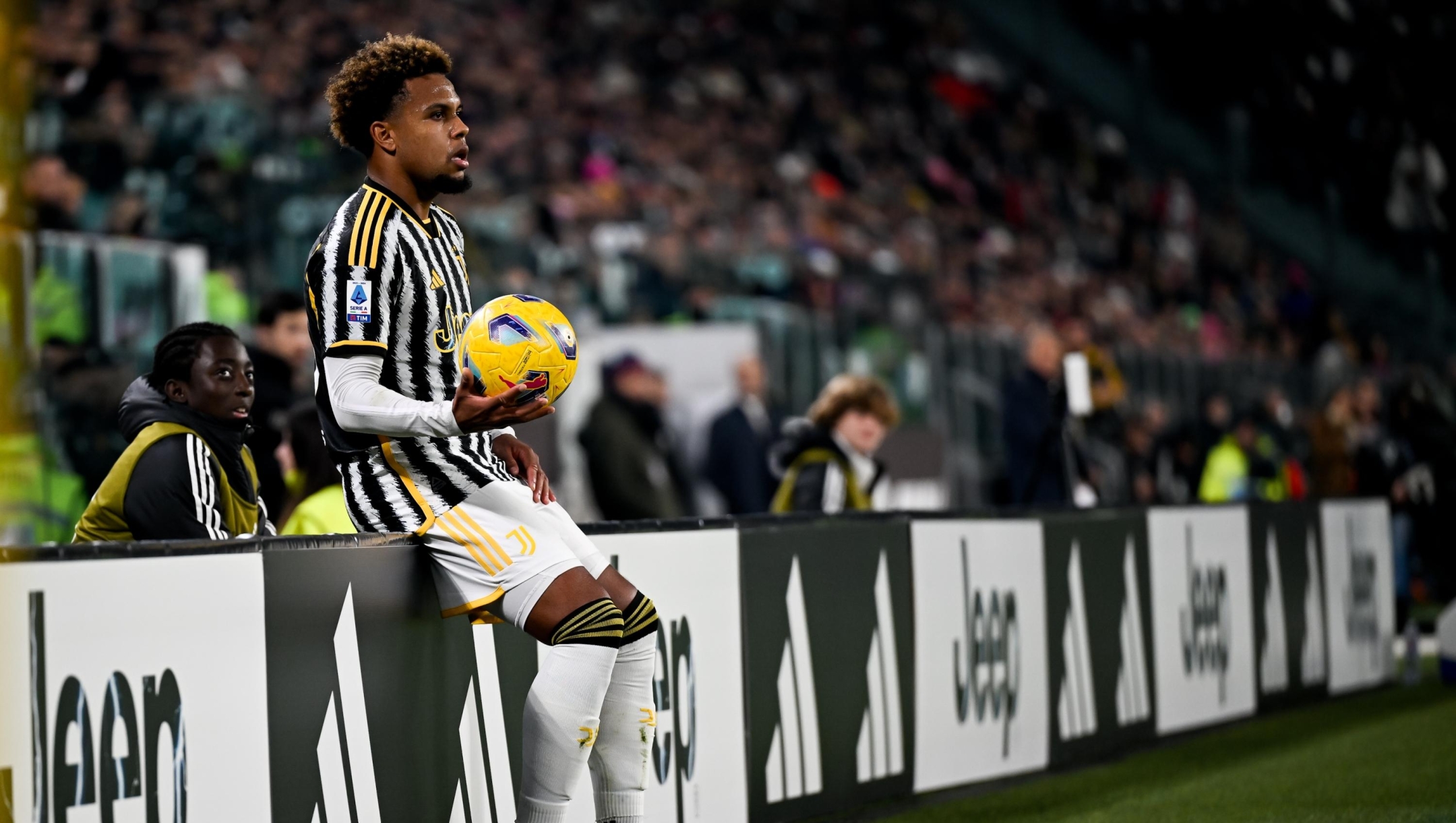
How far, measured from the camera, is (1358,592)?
441 inches

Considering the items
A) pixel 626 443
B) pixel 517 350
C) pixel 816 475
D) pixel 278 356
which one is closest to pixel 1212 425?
pixel 626 443

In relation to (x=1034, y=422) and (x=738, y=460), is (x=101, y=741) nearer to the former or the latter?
(x=1034, y=422)

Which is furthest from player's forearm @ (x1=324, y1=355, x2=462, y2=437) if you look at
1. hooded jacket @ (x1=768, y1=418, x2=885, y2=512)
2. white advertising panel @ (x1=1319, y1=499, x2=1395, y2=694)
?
white advertising panel @ (x1=1319, y1=499, x2=1395, y2=694)

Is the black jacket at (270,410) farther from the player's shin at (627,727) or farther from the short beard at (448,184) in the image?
the player's shin at (627,727)

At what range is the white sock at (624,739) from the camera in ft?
14.3

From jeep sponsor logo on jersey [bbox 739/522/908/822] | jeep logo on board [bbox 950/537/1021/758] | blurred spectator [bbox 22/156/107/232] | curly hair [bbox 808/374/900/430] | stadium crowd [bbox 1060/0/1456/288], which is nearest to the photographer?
jeep sponsor logo on jersey [bbox 739/522/908/822]

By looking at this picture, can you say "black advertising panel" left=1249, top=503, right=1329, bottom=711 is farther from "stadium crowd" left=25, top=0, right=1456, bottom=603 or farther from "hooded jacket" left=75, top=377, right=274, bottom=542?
"hooded jacket" left=75, top=377, right=274, bottom=542

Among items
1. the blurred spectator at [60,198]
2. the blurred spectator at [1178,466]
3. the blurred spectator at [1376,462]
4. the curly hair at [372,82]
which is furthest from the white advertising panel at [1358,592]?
the curly hair at [372,82]

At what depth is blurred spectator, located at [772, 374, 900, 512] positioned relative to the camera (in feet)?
26.3

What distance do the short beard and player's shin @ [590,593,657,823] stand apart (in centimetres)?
102

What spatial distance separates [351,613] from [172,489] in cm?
79

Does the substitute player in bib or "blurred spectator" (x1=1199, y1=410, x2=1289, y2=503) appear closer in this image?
the substitute player in bib

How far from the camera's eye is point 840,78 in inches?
1021

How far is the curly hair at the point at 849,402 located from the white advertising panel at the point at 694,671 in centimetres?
224
